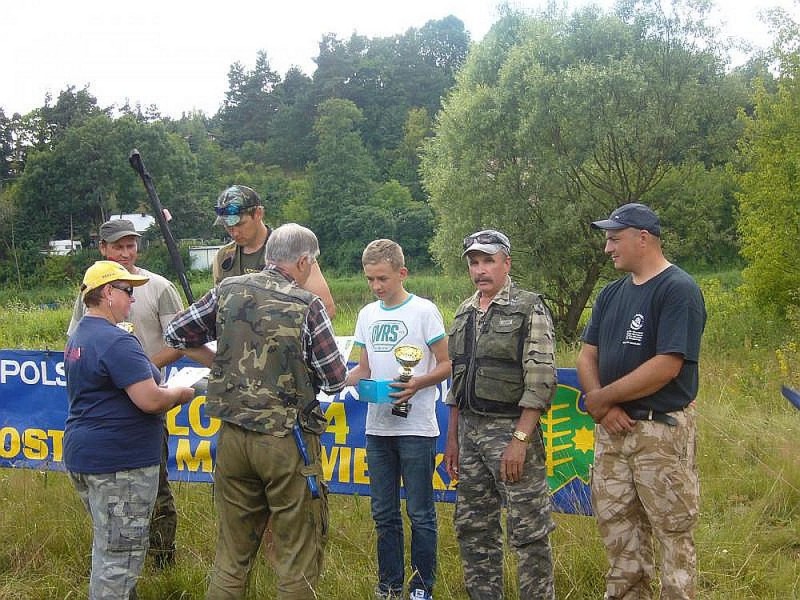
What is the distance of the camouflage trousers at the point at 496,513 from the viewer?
3188 mm

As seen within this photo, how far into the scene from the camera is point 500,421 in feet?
10.8

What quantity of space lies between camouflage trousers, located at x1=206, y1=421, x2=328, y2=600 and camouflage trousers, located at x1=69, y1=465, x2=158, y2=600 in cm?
44

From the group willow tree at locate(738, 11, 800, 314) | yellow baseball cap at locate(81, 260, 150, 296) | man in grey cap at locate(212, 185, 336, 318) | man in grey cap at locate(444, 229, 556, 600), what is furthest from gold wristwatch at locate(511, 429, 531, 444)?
willow tree at locate(738, 11, 800, 314)

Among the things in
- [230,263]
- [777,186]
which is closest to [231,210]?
[230,263]

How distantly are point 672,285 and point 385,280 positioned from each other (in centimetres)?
137

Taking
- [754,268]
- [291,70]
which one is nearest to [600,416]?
[754,268]

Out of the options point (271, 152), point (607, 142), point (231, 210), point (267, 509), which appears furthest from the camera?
point (271, 152)

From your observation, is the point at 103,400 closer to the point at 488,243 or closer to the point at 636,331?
the point at 488,243

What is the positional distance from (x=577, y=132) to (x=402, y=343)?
14865 mm

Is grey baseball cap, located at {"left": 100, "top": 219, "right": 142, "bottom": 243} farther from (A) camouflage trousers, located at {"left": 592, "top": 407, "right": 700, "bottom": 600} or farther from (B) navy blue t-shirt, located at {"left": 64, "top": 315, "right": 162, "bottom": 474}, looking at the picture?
(A) camouflage trousers, located at {"left": 592, "top": 407, "right": 700, "bottom": 600}

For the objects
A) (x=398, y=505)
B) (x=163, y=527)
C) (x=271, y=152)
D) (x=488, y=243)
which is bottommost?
(x=163, y=527)

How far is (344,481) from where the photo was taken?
15.3 ft

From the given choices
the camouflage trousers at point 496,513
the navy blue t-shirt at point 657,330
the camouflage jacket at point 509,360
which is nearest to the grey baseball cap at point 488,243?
the camouflage jacket at point 509,360

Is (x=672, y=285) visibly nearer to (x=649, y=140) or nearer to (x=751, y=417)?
(x=751, y=417)
